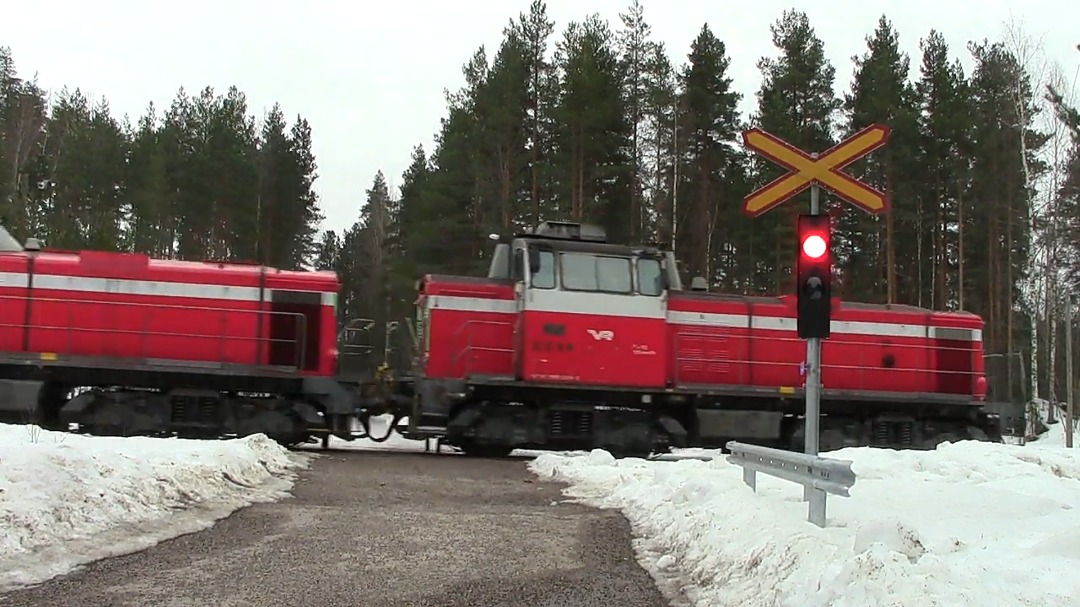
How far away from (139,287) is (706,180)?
23.2 meters

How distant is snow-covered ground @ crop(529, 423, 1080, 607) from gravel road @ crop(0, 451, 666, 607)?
418 millimetres

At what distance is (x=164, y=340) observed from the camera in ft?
49.9

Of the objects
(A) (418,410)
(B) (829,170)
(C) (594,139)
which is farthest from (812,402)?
(C) (594,139)

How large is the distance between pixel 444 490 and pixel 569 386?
4781 mm

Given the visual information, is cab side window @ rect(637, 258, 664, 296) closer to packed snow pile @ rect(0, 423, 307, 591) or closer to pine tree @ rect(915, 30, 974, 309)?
packed snow pile @ rect(0, 423, 307, 591)

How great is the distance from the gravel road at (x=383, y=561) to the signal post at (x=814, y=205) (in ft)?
6.70

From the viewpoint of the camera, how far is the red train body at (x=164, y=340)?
1456 centimetres

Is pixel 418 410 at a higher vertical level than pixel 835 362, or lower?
lower

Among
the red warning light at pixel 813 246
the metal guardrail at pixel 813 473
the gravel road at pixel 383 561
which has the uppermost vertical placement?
the red warning light at pixel 813 246

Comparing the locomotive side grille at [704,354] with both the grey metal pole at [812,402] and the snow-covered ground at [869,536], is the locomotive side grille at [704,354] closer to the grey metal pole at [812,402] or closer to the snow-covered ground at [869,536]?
the snow-covered ground at [869,536]

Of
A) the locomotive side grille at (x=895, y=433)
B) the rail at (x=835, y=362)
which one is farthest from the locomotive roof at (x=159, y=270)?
the locomotive side grille at (x=895, y=433)

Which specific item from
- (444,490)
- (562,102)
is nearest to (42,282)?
(444,490)

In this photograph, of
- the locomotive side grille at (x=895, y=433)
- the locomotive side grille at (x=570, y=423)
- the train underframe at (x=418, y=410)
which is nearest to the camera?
the train underframe at (x=418, y=410)

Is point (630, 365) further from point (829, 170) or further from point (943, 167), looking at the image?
point (943, 167)
